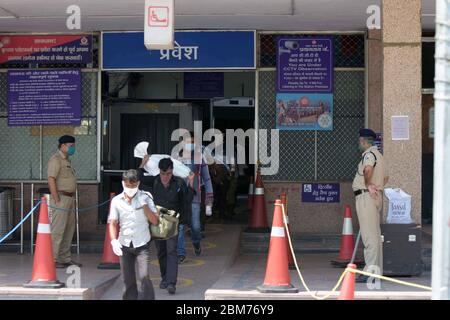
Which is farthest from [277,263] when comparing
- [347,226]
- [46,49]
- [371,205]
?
[46,49]

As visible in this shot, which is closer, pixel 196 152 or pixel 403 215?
pixel 403 215

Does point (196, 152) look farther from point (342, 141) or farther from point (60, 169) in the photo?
point (342, 141)

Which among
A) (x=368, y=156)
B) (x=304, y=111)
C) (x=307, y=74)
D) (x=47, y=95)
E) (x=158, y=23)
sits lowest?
(x=368, y=156)

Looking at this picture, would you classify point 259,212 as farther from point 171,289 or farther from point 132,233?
point 132,233

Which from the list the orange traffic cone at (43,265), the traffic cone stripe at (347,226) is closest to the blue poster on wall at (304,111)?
the traffic cone stripe at (347,226)

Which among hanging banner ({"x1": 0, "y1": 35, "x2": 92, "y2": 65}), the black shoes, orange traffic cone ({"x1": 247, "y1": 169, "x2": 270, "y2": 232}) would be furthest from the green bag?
hanging banner ({"x1": 0, "y1": 35, "x2": 92, "y2": 65})

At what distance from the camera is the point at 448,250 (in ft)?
19.0

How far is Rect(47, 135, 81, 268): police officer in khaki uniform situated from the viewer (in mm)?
10984

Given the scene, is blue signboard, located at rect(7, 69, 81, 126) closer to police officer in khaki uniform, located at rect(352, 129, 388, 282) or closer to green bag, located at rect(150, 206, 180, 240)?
green bag, located at rect(150, 206, 180, 240)

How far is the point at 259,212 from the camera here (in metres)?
13.5

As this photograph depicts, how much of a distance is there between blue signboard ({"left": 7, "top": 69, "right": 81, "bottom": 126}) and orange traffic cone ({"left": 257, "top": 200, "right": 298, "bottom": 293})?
21.1 ft

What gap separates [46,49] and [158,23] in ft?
15.5

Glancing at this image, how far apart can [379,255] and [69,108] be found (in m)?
6.60
